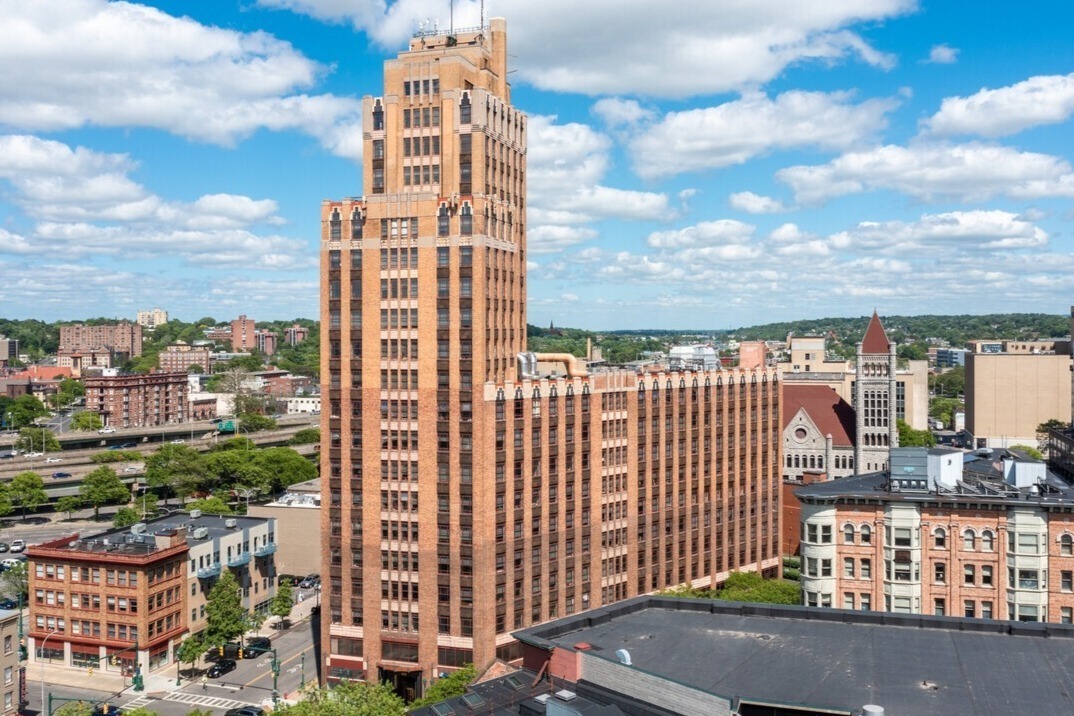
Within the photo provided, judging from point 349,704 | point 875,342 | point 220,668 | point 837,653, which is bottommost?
point 220,668

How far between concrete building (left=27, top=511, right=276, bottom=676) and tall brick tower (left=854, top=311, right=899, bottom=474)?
12275cm

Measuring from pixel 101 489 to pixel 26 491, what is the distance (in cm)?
1426

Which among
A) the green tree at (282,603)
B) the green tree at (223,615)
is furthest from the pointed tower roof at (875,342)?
the green tree at (223,615)

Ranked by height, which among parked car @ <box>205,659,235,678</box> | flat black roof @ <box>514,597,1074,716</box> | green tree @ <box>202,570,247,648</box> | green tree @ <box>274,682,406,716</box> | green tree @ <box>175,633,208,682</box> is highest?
flat black roof @ <box>514,597,1074,716</box>

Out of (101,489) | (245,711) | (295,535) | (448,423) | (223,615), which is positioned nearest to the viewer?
(245,711)

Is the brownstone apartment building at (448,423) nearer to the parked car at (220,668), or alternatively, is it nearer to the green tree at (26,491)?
the parked car at (220,668)

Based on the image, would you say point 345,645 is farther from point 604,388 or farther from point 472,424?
point 604,388

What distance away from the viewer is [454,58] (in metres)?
99.2

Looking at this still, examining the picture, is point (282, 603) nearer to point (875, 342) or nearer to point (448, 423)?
point (448, 423)

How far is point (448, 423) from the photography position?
3531 inches

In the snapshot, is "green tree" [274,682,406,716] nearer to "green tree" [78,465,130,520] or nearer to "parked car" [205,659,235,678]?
"parked car" [205,659,235,678]

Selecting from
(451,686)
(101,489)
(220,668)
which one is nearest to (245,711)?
(220,668)

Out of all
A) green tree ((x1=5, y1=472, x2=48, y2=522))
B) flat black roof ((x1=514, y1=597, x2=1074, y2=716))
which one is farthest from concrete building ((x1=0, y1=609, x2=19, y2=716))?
green tree ((x1=5, y1=472, x2=48, y2=522))

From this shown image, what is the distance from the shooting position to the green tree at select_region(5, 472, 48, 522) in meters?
182
